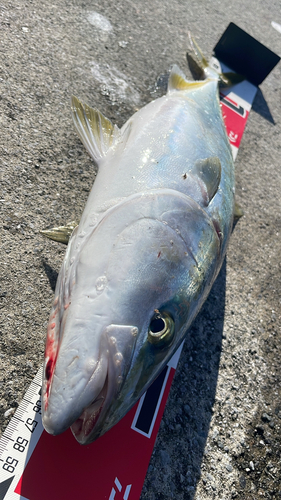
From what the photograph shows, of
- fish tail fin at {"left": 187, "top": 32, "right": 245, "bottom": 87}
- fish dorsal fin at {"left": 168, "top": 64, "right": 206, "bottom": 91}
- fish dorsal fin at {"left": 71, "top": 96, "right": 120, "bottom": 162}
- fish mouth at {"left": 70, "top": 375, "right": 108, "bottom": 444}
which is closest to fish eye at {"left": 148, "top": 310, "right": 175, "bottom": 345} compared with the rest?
fish mouth at {"left": 70, "top": 375, "right": 108, "bottom": 444}

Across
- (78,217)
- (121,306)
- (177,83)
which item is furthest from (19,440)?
(177,83)

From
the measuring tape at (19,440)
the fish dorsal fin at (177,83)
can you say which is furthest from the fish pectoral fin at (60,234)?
the fish dorsal fin at (177,83)

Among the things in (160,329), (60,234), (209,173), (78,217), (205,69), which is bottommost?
(78,217)

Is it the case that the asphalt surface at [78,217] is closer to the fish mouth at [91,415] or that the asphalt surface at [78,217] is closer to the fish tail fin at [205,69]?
the fish tail fin at [205,69]

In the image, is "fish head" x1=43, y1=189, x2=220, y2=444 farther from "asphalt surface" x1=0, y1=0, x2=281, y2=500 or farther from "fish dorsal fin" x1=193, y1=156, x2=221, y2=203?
"asphalt surface" x1=0, y1=0, x2=281, y2=500

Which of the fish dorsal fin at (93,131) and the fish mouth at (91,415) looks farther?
the fish dorsal fin at (93,131)

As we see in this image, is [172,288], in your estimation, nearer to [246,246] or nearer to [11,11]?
[246,246]

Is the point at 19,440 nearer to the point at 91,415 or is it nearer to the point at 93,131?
the point at 91,415
